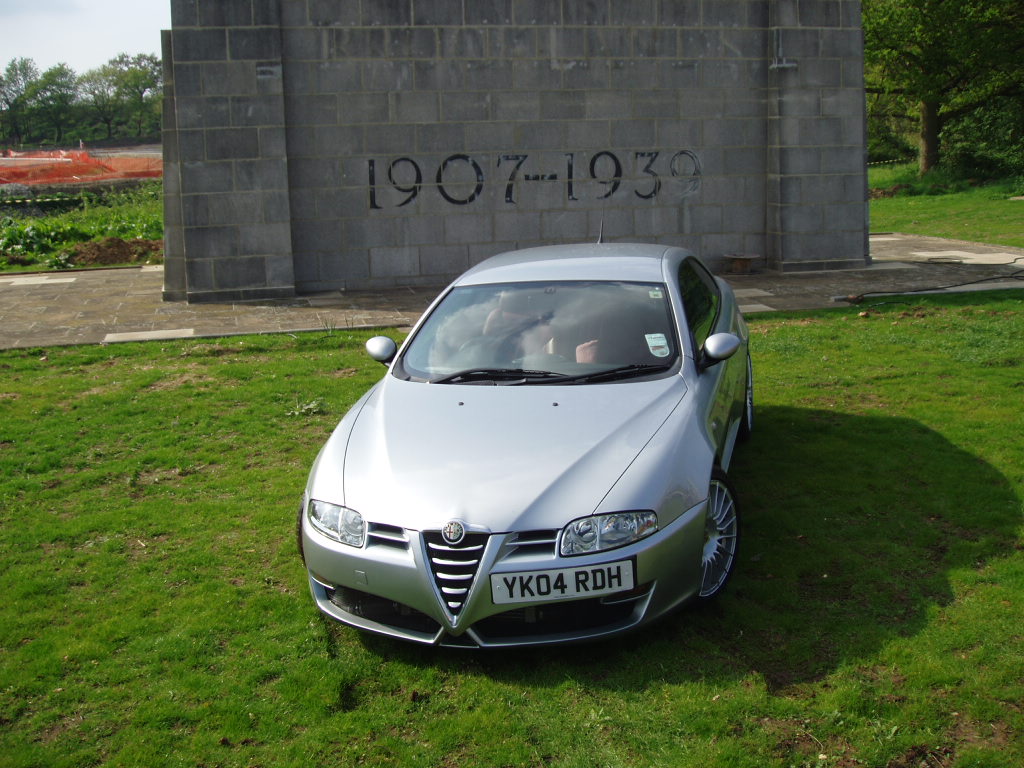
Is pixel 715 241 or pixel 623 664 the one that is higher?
pixel 715 241

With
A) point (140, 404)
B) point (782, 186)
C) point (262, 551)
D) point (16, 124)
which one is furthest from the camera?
point (16, 124)

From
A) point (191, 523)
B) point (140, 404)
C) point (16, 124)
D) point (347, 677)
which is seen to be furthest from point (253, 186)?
point (16, 124)

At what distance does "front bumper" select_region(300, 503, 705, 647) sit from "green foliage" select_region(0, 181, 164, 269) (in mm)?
16069

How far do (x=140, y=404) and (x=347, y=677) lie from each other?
16.2ft

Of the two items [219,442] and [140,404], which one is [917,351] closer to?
[219,442]

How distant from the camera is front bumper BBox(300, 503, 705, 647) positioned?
3.77 metres

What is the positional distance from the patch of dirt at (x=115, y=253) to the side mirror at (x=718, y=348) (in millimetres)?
15121

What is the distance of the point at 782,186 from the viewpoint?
1406 cm

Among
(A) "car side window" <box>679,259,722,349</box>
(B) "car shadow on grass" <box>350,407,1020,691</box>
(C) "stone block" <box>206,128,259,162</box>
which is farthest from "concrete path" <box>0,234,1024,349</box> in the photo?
(B) "car shadow on grass" <box>350,407,1020,691</box>

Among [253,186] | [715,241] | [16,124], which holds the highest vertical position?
[16,124]

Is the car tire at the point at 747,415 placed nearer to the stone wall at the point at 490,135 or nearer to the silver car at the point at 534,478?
the silver car at the point at 534,478

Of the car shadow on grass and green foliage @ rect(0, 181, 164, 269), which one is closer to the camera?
the car shadow on grass

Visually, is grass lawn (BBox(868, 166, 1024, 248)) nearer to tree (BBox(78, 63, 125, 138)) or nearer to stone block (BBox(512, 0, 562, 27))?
stone block (BBox(512, 0, 562, 27))

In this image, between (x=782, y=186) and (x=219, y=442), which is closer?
(x=219, y=442)
